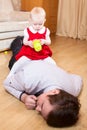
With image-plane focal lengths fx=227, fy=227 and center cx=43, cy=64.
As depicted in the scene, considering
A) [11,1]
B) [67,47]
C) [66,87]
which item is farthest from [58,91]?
[11,1]

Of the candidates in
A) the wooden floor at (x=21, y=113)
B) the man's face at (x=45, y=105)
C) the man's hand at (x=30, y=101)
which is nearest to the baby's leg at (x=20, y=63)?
the wooden floor at (x=21, y=113)

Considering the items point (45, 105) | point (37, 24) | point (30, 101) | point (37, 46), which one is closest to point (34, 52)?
point (37, 46)

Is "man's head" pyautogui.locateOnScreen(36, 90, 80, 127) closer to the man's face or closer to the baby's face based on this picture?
the man's face

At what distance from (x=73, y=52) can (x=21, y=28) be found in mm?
717

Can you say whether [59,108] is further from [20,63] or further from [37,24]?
[37,24]

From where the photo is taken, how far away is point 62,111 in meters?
1.10

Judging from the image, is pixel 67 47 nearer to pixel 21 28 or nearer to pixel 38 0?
pixel 21 28

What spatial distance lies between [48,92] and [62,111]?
0.19m

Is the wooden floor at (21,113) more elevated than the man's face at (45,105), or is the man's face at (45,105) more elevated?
the man's face at (45,105)

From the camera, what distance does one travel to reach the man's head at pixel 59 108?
1104 mm

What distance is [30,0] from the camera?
3754mm

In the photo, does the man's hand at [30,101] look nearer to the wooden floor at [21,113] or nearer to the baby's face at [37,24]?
the wooden floor at [21,113]

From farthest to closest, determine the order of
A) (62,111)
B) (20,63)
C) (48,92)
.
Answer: (20,63)
(48,92)
(62,111)

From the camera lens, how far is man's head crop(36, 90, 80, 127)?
43.5 inches
